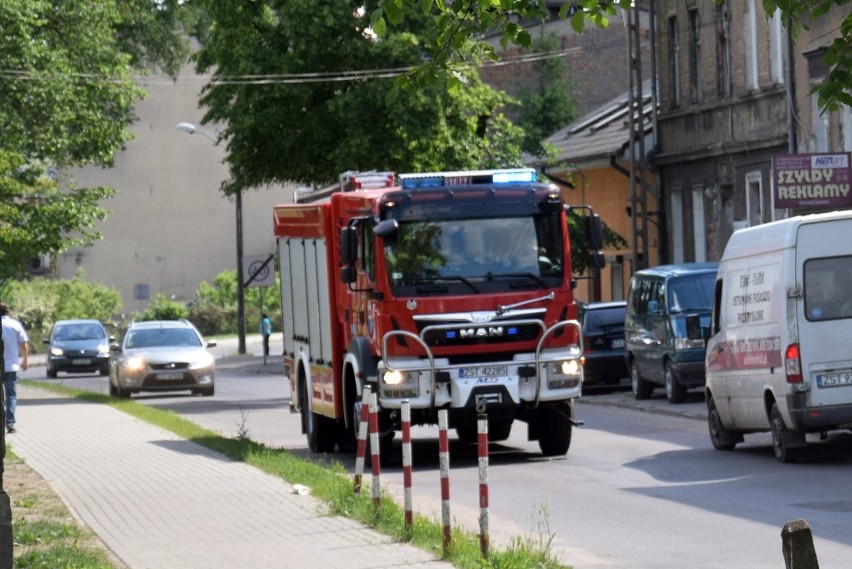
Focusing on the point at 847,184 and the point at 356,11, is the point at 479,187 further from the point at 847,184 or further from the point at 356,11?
the point at 356,11

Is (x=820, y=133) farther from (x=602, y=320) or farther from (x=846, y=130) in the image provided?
(x=602, y=320)

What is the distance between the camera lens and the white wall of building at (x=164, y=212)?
82.3 metres

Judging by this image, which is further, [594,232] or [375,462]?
[594,232]

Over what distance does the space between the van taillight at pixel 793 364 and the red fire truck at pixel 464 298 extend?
2490 mm

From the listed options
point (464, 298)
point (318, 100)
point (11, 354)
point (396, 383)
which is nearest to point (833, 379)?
point (464, 298)

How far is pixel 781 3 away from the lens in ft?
30.1

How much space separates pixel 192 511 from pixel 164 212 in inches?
2753

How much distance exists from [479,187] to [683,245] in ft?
77.0

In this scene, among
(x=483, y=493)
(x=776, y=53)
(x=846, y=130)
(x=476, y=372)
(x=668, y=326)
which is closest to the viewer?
(x=483, y=493)

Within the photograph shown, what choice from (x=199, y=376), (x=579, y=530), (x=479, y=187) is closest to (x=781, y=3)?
(x=579, y=530)

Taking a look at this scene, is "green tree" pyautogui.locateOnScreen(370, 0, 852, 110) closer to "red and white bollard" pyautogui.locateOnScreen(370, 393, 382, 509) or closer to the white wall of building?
"red and white bollard" pyautogui.locateOnScreen(370, 393, 382, 509)

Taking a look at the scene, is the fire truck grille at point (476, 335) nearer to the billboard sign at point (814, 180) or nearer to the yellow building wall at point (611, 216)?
the billboard sign at point (814, 180)

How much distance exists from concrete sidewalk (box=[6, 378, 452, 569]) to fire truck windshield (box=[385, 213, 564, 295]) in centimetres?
262

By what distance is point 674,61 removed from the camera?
4134cm
